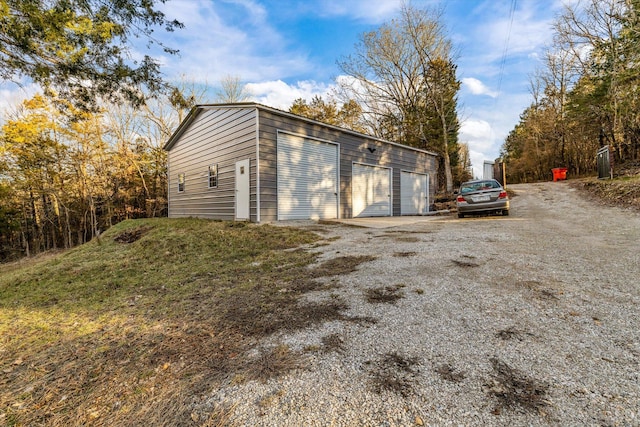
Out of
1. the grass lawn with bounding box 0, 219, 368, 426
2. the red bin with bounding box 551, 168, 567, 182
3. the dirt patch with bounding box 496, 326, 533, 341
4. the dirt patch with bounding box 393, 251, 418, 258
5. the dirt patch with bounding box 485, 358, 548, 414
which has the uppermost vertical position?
the red bin with bounding box 551, 168, 567, 182

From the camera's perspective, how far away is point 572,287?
2.64m

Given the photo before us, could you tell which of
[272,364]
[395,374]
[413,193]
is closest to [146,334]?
[272,364]

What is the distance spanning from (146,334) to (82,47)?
5.05m

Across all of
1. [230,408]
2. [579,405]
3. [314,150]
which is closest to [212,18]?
[314,150]

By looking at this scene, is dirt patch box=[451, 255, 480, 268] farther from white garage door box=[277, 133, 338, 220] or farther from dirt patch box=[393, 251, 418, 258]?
white garage door box=[277, 133, 338, 220]

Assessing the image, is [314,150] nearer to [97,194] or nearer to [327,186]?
[327,186]

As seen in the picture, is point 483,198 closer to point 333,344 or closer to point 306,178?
point 306,178

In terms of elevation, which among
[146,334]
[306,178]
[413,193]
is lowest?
[146,334]

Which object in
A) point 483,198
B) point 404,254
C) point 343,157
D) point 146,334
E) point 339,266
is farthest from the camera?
point 343,157

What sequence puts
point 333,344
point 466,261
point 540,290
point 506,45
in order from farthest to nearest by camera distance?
point 506,45 < point 466,261 < point 540,290 < point 333,344

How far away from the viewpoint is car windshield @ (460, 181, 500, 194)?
8.99m

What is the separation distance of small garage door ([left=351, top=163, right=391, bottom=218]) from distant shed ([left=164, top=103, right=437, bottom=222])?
0.13ft

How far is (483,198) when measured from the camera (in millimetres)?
8930

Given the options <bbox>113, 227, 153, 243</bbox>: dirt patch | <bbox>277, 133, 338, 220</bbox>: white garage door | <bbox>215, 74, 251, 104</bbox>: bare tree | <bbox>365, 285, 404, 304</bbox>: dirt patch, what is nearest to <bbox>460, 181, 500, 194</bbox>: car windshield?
<bbox>277, 133, 338, 220</bbox>: white garage door
